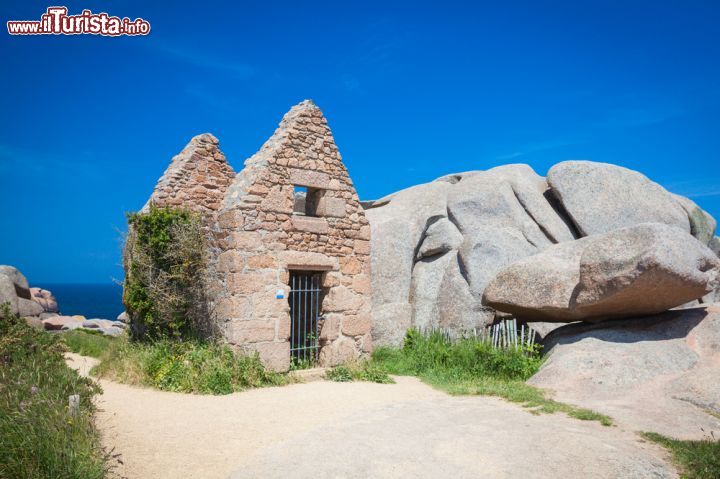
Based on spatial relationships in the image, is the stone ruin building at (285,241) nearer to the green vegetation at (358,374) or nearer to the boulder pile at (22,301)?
the green vegetation at (358,374)

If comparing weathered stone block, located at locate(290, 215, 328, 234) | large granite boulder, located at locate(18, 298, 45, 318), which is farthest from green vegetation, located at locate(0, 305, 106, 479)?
large granite boulder, located at locate(18, 298, 45, 318)

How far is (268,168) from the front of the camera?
1066 centimetres

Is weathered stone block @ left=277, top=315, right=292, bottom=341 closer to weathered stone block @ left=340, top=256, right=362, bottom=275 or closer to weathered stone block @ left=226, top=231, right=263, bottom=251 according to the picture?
weathered stone block @ left=226, top=231, right=263, bottom=251

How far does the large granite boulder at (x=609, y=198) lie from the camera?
48.9ft

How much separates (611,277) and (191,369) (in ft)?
25.4

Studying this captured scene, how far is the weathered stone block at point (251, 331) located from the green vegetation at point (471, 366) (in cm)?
266

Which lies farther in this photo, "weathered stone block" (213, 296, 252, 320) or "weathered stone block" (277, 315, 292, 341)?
"weathered stone block" (277, 315, 292, 341)

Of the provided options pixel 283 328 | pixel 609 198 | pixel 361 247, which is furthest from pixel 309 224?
pixel 609 198

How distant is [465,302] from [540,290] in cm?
232

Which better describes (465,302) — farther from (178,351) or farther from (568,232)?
(178,351)

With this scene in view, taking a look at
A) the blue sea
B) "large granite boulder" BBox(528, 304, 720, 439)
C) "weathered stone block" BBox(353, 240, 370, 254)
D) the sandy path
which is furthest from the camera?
the blue sea

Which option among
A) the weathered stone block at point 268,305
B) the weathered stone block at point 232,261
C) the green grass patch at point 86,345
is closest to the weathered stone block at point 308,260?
the weathered stone block at point 268,305

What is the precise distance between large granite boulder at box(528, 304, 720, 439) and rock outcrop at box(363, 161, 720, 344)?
286cm

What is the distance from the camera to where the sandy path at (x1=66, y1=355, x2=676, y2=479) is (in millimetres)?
5523
